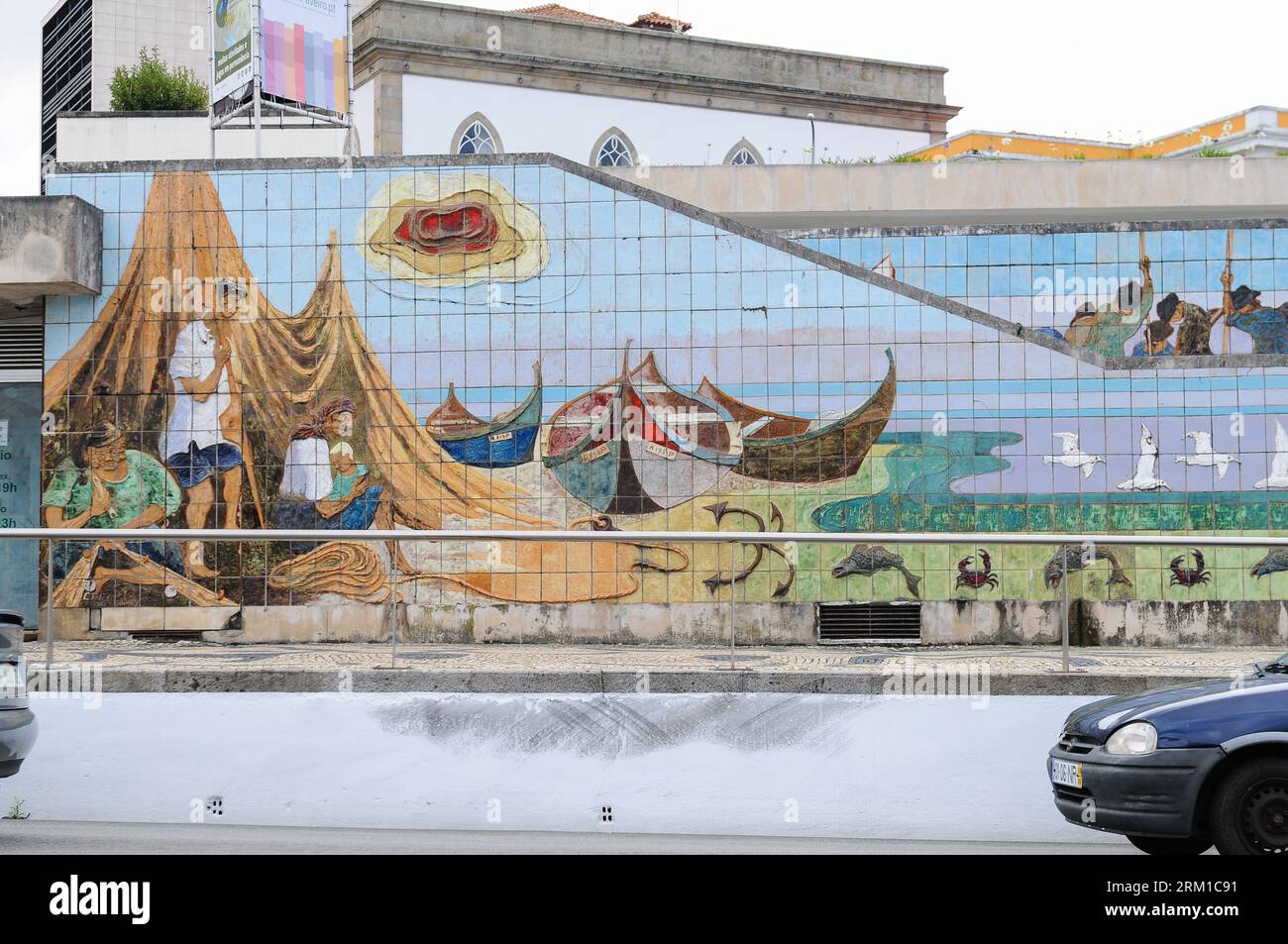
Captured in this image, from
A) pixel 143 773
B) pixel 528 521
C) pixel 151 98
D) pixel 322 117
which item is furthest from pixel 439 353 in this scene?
pixel 151 98

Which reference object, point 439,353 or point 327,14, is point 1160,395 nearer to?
point 439,353

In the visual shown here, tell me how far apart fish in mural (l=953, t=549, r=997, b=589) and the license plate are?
2565 mm

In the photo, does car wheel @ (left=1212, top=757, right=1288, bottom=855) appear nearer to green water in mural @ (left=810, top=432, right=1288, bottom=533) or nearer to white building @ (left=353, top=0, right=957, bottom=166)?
green water in mural @ (left=810, top=432, right=1288, bottom=533)

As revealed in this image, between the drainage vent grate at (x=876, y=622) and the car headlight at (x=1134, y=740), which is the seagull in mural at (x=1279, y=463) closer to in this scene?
the drainage vent grate at (x=876, y=622)

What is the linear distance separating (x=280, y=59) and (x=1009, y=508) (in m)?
10.3

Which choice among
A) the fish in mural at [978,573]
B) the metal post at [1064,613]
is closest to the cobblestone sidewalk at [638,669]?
the metal post at [1064,613]

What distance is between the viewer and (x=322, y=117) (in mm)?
19016

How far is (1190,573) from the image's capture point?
1161 cm

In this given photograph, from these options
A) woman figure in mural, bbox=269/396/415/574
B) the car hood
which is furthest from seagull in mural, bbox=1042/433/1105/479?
woman figure in mural, bbox=269/396/415/574

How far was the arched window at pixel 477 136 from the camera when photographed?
110 ft

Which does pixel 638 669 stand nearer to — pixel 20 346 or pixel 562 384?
pixel 562 384

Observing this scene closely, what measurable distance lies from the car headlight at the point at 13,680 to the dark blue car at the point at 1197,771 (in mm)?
6684

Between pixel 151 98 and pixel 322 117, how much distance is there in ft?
86.5

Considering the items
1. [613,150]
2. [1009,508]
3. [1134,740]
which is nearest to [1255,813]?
[1134,740]
